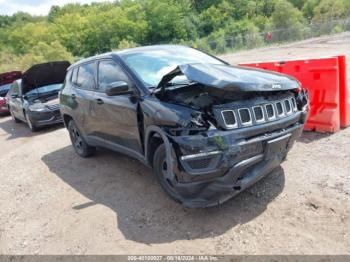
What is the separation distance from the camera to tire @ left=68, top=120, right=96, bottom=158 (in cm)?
647

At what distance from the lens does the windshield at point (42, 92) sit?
1088 centimetres

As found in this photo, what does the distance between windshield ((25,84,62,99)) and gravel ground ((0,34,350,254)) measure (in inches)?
212

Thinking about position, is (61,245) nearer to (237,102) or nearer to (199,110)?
(199,110)

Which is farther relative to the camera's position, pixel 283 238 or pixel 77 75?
pixel 77 75

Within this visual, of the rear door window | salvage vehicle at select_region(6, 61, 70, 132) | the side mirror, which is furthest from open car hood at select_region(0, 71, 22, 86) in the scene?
the side mirror

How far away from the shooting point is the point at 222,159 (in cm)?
331

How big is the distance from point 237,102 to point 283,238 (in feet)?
4.41

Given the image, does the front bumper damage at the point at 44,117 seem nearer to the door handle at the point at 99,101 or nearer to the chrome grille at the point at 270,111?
the door handle at the point at 99,101

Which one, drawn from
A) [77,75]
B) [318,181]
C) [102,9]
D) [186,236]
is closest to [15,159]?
[77,75]

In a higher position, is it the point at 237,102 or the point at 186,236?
the point at 237,102

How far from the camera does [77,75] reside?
6.32 meters

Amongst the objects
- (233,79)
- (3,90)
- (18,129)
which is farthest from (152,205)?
(3,90)

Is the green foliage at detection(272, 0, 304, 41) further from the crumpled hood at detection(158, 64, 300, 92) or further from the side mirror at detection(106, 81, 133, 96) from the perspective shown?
the side mirror at detection(106, 81, 133, 96)

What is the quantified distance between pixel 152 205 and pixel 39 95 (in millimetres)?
7867
